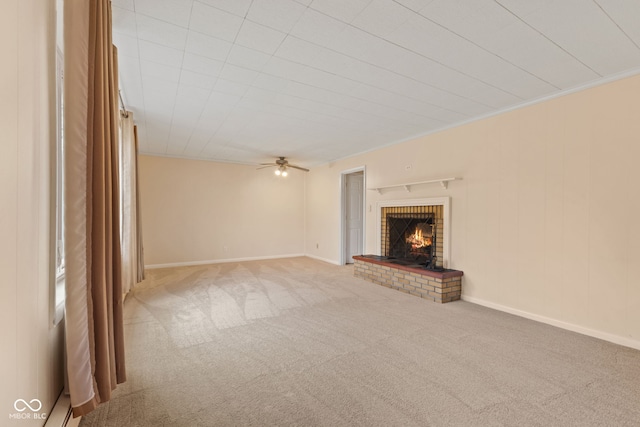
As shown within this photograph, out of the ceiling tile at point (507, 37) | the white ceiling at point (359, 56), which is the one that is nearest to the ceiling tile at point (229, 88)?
the white ceiling at point (359, 56)

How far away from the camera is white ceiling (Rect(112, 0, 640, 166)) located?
1812 millimetres

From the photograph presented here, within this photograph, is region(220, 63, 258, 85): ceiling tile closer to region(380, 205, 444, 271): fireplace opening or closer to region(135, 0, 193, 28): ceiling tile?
region(135, 0, 193, 28): ceiling tile

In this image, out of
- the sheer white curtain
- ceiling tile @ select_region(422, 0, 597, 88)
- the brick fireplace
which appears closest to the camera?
ceiling tile @ select_region(422, 0, 597, 88)

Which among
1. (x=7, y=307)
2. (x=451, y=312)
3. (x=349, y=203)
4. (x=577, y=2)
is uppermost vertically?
(x=577, y=2)

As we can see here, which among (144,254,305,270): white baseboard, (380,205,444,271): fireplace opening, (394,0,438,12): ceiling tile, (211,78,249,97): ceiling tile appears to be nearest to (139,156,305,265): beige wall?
(144,254,305,270): white baseboard

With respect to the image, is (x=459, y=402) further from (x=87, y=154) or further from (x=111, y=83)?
(x=111, y=83)

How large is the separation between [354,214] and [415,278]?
289 cm

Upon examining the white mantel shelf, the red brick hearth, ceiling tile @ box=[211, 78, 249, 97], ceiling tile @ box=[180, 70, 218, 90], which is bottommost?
the red brick hearth

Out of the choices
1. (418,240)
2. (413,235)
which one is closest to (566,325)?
(418,240)

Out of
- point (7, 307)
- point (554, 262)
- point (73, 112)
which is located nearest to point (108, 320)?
point (7, 307)

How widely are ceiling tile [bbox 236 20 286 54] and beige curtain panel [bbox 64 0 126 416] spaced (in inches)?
31.1

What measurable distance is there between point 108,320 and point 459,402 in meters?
2.12

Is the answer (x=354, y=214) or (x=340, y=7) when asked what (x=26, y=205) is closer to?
(x=340, y=7)

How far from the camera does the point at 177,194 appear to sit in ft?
21.0
